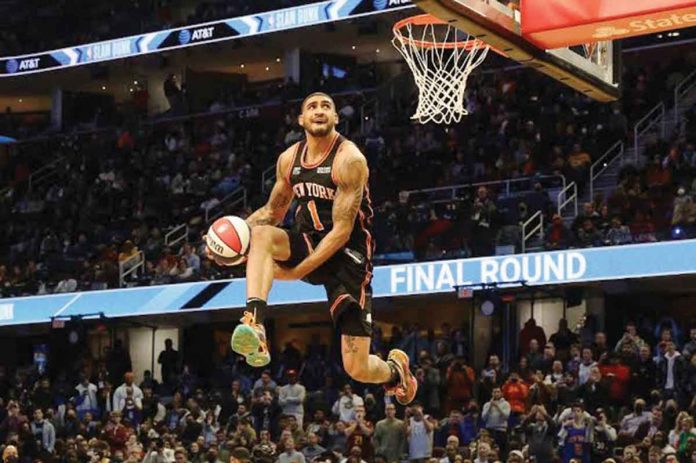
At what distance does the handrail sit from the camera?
28594mm

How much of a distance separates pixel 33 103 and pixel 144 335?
48.7 feet

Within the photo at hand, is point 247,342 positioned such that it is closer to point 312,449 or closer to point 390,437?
point 390,437

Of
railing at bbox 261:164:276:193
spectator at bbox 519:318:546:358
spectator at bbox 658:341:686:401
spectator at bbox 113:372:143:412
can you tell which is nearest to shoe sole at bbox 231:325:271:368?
spectator at bbox 658:341:686:401

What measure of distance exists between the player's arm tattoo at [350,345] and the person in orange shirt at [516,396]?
9.65 meters

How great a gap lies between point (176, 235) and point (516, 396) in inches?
508

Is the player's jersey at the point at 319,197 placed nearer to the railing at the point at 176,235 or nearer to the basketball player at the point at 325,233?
the basketball player at the point at 325,233

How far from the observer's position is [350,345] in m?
11.3

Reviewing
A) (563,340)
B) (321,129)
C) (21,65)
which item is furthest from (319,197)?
(21,65)

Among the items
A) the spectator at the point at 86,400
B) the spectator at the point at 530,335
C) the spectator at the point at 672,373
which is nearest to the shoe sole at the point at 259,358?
the spectator at the point at 672,373

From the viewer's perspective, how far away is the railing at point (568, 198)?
25.9 metres

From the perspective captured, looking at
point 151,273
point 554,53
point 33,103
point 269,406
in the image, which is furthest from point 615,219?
point 33,103

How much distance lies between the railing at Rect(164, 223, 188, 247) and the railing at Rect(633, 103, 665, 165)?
9300mm

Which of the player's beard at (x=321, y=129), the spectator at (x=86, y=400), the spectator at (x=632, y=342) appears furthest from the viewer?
the spectator at (x=86, y=400)

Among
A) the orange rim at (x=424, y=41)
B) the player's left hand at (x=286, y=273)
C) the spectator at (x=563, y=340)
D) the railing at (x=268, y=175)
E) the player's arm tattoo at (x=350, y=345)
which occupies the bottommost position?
the player's arm tattoo at (x=350, y=345)
